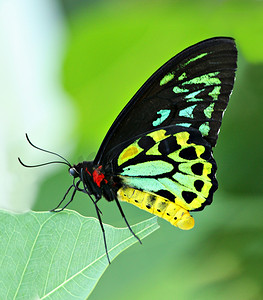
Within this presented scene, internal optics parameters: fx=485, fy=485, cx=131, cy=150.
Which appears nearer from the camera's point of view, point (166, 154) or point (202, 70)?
point (202, 70)

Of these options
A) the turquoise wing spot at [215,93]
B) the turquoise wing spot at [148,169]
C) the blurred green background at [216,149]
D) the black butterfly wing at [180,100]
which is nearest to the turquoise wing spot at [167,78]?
the black butterfly wing at [180,100]

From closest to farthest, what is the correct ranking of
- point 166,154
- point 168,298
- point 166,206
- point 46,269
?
point 46,269 → point 166,206 → point 166,154 → point 168,298

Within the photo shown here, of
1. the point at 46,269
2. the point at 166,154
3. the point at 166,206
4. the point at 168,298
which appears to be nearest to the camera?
the point at 46,269

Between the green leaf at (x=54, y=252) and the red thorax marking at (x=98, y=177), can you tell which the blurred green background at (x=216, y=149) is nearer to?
the red thorax marking at (x=98, y=177)

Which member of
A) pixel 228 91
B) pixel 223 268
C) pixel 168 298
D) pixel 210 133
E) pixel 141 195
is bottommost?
pixel 168 298

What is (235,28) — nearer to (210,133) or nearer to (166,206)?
(210,133)

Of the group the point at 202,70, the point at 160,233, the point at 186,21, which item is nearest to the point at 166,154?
the point at 202,70

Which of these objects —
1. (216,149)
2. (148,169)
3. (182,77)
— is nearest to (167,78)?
(182,77)
